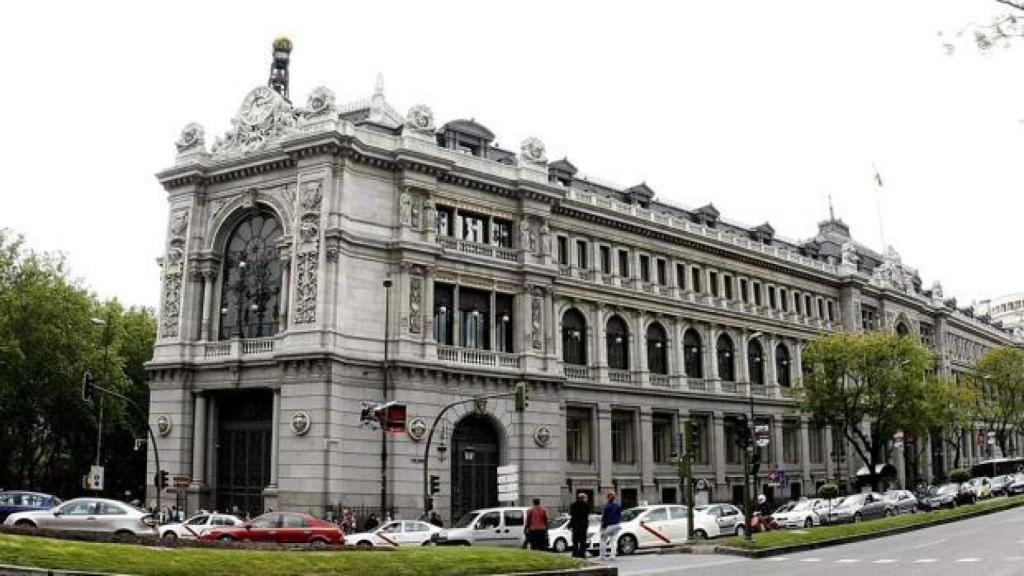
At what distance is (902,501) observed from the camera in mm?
50281

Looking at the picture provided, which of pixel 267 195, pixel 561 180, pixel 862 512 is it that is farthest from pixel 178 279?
pixel 862 512

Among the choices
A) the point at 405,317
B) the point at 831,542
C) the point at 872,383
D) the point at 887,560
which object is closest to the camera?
the point at 887,560

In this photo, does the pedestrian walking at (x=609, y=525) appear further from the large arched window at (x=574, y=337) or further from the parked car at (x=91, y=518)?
the large arched window at (x=574, y=337)

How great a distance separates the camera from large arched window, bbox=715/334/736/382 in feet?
209

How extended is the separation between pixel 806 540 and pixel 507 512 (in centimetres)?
1029

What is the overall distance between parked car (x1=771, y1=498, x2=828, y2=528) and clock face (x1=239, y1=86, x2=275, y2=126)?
30.6 metres

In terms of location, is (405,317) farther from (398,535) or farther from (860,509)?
(860,509)

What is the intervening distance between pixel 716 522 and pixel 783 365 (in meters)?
33.8

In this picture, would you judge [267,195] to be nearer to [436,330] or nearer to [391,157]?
[391,157]

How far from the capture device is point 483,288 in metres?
48.7

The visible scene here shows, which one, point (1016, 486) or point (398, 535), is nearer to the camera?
point (398, 535)

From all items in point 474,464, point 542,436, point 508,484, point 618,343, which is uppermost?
point 618,343

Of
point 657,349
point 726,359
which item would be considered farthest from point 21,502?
point 726,359

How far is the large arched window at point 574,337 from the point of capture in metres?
53.8
